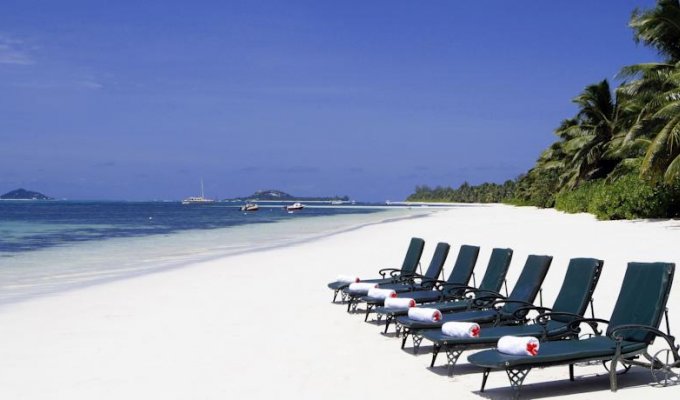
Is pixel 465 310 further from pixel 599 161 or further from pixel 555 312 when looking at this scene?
pixel 599 161

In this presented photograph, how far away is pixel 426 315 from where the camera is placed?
7.22 meters

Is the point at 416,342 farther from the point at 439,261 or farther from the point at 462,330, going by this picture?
the point at 439,261

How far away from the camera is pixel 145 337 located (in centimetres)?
875

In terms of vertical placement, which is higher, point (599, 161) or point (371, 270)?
point (599, 161)

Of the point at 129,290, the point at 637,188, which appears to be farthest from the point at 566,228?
the point at 129,290

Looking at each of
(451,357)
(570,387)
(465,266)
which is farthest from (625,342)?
(465,266)

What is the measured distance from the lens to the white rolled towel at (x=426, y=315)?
7.18m

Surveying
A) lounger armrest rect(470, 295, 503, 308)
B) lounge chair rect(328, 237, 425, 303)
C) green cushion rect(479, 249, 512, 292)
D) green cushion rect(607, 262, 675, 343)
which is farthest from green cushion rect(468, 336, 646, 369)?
lounge chair rect(328, 237, 425, 303)

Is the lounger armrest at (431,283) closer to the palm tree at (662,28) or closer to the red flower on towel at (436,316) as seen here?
the red flower on towel at (436,316)

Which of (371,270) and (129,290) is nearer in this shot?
(129,290)

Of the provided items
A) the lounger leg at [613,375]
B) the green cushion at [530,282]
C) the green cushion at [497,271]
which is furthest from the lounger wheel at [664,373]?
the green cushion at [497,271]

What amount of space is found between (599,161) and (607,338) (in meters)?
39.2

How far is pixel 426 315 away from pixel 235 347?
2.25 m

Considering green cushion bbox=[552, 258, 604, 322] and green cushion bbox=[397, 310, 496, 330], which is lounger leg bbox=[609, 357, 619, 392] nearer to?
green cushion bbox=[552, 258, 604, 322]
